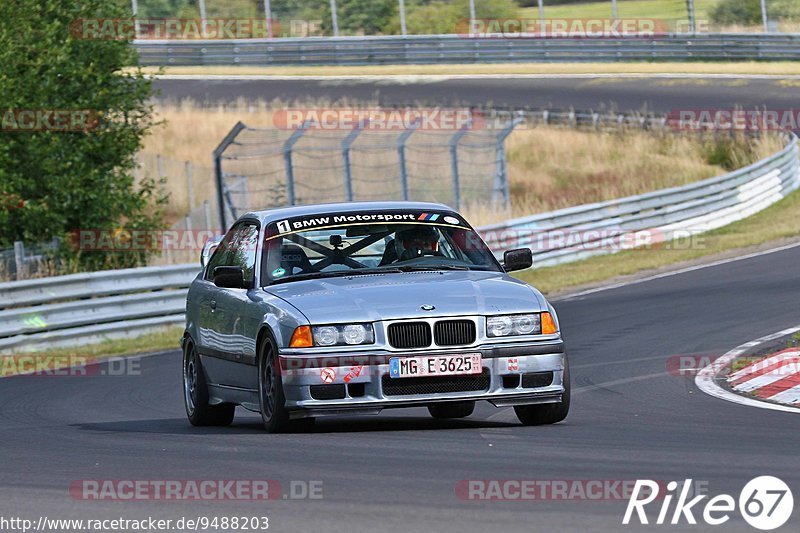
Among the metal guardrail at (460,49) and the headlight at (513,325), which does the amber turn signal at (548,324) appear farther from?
Result: the metal guardrail at (460,49)

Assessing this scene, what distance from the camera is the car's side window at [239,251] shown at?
10312 mm

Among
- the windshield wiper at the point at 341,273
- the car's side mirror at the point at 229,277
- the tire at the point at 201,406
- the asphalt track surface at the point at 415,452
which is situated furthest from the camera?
the tire at the point at 201,406

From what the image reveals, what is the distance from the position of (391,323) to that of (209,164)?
92.7 feet

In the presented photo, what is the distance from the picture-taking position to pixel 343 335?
884 cm

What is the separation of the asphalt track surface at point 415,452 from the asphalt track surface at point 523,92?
2702cm

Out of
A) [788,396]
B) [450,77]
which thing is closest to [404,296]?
[788,396]

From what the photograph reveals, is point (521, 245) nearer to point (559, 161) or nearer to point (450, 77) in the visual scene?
point (559, 161)

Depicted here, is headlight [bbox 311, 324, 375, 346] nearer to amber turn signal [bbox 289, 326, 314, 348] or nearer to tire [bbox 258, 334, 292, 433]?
amber turn signal [bbox 289, 326, 314, 348]

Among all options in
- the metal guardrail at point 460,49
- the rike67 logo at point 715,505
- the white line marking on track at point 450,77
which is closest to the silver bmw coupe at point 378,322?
the rike67 logo at point 715,505

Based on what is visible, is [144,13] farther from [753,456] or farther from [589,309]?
[753,456]

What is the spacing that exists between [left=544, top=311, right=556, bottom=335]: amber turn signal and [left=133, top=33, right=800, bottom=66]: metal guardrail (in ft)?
125

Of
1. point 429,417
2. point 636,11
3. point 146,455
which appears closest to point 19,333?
point 429,417

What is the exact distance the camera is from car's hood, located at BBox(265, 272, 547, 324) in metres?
8.86

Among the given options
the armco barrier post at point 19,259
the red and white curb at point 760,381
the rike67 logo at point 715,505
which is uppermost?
the rike67 logo at point 715,505
